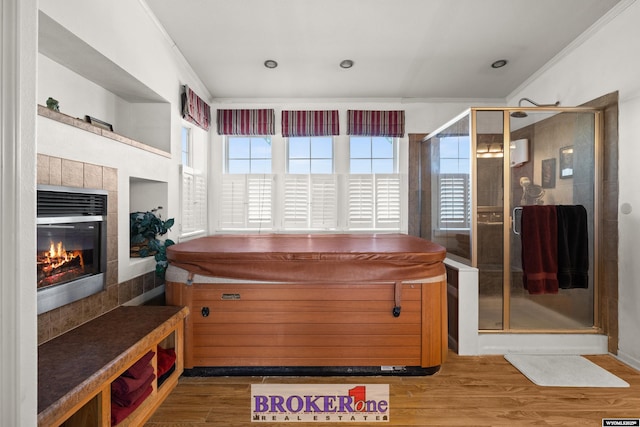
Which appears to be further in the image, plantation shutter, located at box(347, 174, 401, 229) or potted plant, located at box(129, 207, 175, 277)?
plantation shutter, located at box(347, 174, 401, 229)

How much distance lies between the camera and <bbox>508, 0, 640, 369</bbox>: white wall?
2.22 metres

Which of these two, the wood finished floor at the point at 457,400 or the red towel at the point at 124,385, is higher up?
the red towel at the point at 124,385

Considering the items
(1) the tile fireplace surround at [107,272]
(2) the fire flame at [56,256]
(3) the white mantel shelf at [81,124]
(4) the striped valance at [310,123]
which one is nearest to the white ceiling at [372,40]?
(4) the striped valance at [310,123]

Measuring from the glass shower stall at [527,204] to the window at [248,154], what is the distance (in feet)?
7.30

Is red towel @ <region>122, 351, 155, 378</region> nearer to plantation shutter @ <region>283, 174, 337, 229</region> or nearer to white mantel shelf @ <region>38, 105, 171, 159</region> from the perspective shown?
white mantel shelf @ <region>38, 105, 171, 159</region>

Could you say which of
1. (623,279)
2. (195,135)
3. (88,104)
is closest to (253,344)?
(88,104)

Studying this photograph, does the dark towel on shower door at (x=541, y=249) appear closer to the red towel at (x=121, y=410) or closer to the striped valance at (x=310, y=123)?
the striped valance at (x=310, y=123)

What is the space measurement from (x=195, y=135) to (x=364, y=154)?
1.88m

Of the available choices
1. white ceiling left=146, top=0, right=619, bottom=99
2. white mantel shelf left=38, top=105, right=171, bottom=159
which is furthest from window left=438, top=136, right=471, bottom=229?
white mantel shelf left=38, top=105, right=171, bottom=159

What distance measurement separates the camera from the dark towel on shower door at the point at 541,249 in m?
2.47

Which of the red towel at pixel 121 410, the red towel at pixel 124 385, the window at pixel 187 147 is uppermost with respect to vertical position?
the window at pixel 187 147

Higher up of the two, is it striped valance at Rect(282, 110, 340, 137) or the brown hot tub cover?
striped valance at Rect(282, 110, 340, 137)

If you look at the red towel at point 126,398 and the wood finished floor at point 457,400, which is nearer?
the red towel at point 126,398

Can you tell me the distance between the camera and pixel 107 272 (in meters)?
2.07
